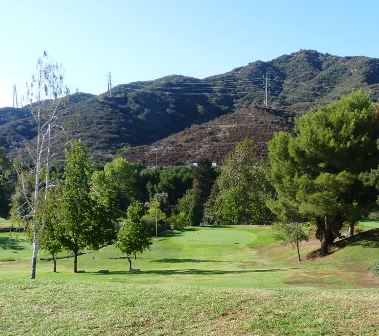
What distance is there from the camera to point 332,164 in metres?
36.2

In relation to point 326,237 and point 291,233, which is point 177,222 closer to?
point 291,233

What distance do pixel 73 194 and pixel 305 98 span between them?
14586 cm

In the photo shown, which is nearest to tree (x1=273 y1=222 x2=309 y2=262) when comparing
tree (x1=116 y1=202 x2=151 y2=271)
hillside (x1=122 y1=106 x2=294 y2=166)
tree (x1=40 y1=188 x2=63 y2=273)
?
tree (x1=116 y1=202 x2=151 y2=271)

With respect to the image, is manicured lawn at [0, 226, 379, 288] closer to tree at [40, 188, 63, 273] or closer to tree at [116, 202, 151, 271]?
tree at [116, 202, 151, 271]

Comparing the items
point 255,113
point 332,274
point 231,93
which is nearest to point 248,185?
point 332,274

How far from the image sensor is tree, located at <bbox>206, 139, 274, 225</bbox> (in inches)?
2849

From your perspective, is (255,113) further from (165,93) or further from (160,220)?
(160,220)

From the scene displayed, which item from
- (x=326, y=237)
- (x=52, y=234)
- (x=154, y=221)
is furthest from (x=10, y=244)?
(x=326, y=237)

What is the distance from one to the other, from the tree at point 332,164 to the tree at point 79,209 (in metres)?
13.9

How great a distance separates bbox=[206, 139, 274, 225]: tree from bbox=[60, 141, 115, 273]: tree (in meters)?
36.8

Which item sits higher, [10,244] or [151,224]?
[151,224]

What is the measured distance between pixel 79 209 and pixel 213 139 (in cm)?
8301

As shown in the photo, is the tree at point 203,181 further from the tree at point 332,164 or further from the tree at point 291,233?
the tree at point 332,164

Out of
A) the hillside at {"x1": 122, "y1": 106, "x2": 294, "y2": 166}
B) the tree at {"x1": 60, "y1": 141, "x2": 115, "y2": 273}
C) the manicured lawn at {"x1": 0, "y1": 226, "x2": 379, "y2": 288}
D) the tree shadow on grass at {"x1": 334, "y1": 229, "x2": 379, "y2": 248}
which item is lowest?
the manicured lawn at {"x1": 0, "y1": 226, "x2": 379, "y2": 288}
